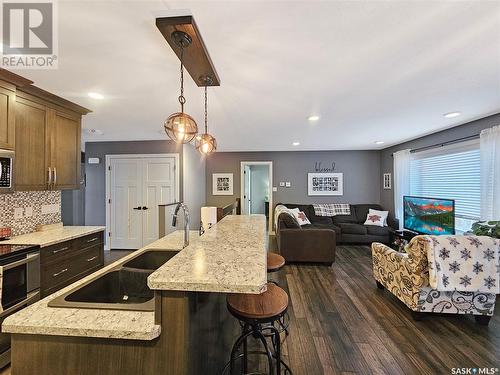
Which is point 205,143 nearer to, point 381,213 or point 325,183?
point 325,183

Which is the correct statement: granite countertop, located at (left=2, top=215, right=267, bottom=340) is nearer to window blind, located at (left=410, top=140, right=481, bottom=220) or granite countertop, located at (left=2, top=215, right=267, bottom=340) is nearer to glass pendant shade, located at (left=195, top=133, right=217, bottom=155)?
glass pendant shade, located at (left=195, top=133, right=217, bottom=155)

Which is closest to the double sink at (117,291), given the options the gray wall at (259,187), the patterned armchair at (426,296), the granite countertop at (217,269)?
the granite countertop at (217,269)

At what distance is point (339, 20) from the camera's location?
1259 millimetres

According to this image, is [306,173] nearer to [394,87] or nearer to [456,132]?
[456,132]

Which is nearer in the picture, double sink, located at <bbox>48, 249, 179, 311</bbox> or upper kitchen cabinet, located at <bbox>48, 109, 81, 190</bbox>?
double sink, located at <bbox>48, 249, 179, 311</bbox>

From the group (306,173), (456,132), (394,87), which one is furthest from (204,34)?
(306,173)

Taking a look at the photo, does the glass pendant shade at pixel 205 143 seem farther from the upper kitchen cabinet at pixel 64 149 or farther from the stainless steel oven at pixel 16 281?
the stainless steel oven at pixel 16 281

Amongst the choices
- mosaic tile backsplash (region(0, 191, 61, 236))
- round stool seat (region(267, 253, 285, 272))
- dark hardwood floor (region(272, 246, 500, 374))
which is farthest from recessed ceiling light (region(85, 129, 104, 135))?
dark hardwood floor (region(272, 246, 500, 374))

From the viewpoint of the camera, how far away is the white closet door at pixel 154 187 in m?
4.47

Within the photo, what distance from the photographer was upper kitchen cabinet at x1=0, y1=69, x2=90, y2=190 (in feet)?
6.48

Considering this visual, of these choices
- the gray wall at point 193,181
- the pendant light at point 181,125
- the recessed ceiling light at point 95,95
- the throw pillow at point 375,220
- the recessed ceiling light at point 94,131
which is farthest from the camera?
the throw pillow at point 375,220

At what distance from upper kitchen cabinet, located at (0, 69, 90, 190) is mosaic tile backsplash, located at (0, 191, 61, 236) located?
11.4 inches

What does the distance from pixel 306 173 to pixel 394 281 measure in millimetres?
3947

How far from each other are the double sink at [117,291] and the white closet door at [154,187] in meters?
3.02
